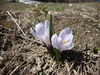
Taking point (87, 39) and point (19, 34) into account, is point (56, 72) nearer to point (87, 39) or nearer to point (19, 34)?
point (87, 39)

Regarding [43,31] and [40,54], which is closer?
[43,31]

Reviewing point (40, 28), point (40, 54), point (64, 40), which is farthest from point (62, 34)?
point (40, 54)

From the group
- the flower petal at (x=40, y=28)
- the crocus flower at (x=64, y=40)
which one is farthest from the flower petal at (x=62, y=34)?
the flower petal at (x=40, y=28)

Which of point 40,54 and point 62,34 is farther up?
point 62,34

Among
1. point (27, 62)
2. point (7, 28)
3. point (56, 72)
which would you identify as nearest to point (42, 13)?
point (7, 28)

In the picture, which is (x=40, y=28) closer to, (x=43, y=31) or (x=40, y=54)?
(x=43, y=31)

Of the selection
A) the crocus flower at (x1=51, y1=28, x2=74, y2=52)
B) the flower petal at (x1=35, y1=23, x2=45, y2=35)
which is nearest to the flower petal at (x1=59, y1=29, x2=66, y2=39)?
the crocus flower at (x1=51, y1=28, x2=74, y2=52)

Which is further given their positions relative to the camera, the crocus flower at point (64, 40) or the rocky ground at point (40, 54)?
the rocky ground at point (40, 54)

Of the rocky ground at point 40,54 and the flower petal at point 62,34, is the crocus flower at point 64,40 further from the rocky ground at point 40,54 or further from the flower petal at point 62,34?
the rocky ground at point 40,54
